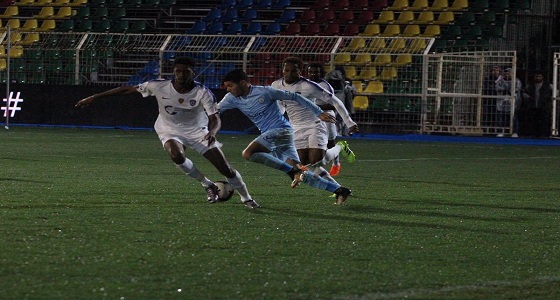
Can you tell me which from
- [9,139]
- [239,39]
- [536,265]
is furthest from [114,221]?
[239,39]

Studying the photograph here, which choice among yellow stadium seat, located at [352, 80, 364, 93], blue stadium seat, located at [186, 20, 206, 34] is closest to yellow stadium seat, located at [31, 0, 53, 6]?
blue stadium seat, located at [186, 20, 206, 34]

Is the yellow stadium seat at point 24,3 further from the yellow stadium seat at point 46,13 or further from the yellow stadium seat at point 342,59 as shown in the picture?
the yellow stadium seat at point 342,59

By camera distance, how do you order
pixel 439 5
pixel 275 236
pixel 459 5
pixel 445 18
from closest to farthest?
pixel 275 236, pixel 445 18, pixel 459 5, pixel 439 5

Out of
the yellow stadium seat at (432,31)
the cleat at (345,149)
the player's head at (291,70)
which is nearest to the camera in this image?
the player's head at (291,70)

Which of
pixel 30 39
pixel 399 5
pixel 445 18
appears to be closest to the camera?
pixel 445 18

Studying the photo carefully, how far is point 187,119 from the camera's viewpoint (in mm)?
12891

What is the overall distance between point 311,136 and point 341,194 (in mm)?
1653

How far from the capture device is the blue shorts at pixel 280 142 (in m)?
13.5

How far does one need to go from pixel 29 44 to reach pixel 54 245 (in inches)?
1016

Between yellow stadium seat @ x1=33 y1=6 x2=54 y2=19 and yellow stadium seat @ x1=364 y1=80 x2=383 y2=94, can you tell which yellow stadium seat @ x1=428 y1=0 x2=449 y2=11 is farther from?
yellow stadium seat @ x1=33 y1=6 x2=54 y2=19

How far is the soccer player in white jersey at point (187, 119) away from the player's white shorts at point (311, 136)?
1.92 metres

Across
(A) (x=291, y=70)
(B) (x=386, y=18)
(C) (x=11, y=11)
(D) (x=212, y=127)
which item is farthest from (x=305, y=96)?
(C) (x=11, y=11)

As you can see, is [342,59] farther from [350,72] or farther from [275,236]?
[275,236]

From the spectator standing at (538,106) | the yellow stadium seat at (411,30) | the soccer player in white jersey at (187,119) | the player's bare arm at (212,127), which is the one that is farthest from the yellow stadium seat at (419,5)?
the player's bare arm at (212,127)
